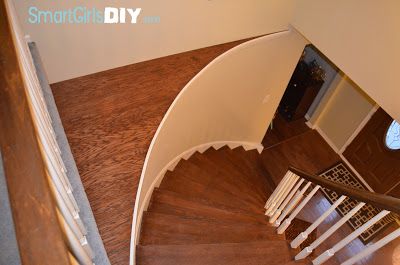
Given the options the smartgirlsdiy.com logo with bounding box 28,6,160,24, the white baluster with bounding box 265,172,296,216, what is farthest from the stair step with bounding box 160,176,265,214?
the smartgirlsdiy.com logo with bounding box 28,6,160,24

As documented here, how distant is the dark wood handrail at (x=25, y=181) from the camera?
0.71 meters

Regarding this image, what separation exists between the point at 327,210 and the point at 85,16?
221 centimetres

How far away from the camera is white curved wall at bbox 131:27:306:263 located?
10.3 feet

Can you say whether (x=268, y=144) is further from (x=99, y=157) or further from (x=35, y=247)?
(x=35, y=247)

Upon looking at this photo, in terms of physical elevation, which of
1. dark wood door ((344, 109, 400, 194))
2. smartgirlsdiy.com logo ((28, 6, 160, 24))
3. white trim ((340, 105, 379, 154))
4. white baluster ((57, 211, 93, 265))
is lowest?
white baluster ((57, 211, 93, 265))

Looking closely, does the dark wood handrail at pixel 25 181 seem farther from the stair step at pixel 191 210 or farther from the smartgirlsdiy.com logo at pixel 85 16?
the stair step at pixel 191 210

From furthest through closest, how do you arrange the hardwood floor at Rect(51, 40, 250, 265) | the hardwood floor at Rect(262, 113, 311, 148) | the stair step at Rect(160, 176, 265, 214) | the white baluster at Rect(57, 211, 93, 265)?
the hardwood floor at Rect(262, 113, 311, 148) < the stair step at Rect(160, 176, 265, 214) < the hardwood floor at Rect(51, 40, 250, 265) < the white baluster at Rect(57, 211, 93, 265)

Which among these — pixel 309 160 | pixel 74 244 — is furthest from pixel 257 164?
pixel 74 244

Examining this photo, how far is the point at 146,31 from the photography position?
3.05 m

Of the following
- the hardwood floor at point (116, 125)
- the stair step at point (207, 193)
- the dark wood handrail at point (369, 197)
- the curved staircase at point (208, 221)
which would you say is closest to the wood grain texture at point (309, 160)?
the curved staircase at point (208, 221)

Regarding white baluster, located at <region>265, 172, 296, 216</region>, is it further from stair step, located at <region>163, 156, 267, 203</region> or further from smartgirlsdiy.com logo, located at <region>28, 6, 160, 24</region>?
smartgirlsdiy.com logo, located at <region>28, 6, 160, 24</region>

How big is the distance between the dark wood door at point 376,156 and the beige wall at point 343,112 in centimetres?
20

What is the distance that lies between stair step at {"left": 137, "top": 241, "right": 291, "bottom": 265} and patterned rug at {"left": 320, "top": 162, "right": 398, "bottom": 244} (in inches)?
116

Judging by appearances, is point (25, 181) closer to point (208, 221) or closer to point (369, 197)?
point (369, 197)
